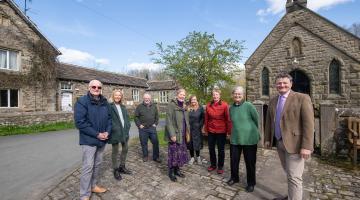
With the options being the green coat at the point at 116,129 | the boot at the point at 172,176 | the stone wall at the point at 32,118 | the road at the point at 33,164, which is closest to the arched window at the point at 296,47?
the boot at the point at 172,176

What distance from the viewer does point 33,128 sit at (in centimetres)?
1412

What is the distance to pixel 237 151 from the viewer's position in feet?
15.4

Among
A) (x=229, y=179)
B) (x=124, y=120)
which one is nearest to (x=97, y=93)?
(x=124, y=120)

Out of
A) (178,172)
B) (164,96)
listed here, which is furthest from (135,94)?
(178,172)

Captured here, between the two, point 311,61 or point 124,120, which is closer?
point 124,120

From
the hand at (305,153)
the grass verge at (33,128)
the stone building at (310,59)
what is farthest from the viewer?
the grass verge at (33,128)

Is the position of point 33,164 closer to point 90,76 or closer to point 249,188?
point 249,188

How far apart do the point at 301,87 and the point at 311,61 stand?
64.7 inches

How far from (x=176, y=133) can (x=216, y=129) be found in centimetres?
99

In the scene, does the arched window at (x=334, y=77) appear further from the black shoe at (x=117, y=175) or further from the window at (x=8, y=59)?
the window at (x=8, y=59)

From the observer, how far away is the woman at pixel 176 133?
199 inches

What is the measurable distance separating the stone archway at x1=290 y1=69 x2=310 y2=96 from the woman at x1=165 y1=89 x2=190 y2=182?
11525mm

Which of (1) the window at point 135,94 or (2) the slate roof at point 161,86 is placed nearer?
(1) the window at point 135,94

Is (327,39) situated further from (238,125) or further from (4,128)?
(4,128)
